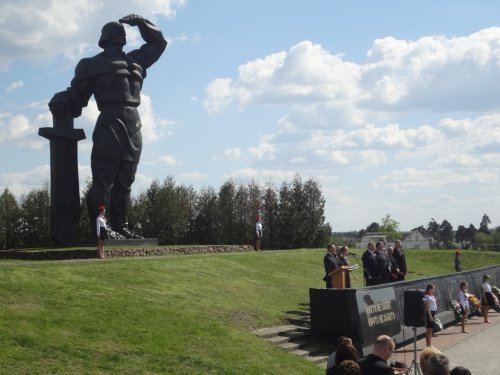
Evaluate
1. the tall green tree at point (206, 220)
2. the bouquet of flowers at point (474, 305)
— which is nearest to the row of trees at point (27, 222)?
the tall green tree at point (206, 220)

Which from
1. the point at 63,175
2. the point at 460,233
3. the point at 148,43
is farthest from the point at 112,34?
the point at 460,233

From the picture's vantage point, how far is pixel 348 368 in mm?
6145

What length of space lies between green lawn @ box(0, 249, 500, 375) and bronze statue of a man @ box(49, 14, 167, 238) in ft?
19.4

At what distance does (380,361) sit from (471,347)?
10718mm

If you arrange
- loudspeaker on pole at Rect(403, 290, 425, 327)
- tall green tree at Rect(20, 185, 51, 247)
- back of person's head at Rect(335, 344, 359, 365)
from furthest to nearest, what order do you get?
tall green tree at Rect(20, 185, 51, 247), loudspeaker on pole at Rect(403, 290, 425, 327), back of person's head at Rect(335, 344, 359, 365)

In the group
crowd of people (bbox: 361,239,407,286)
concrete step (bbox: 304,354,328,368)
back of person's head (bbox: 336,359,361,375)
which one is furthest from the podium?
back of person's head (bbox: 336,359,361,375)

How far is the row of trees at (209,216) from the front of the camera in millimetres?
48750

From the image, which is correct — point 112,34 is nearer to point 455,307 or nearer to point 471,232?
point 455,307

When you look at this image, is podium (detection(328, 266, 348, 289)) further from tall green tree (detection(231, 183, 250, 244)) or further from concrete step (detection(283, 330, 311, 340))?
tall green tree (detection(231, 183, 250, 244))

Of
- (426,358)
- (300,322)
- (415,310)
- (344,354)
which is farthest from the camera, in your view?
(300,322)

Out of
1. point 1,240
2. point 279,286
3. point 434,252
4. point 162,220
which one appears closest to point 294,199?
point 162,220

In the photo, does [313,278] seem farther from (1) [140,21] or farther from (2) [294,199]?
(2) [294,199]

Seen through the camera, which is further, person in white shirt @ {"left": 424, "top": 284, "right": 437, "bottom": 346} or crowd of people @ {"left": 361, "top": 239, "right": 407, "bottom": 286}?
crowd of people @ {"left": 361, "top": 239, "right": 407, "bottom": 286}

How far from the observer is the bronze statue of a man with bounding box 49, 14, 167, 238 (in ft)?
79.2
